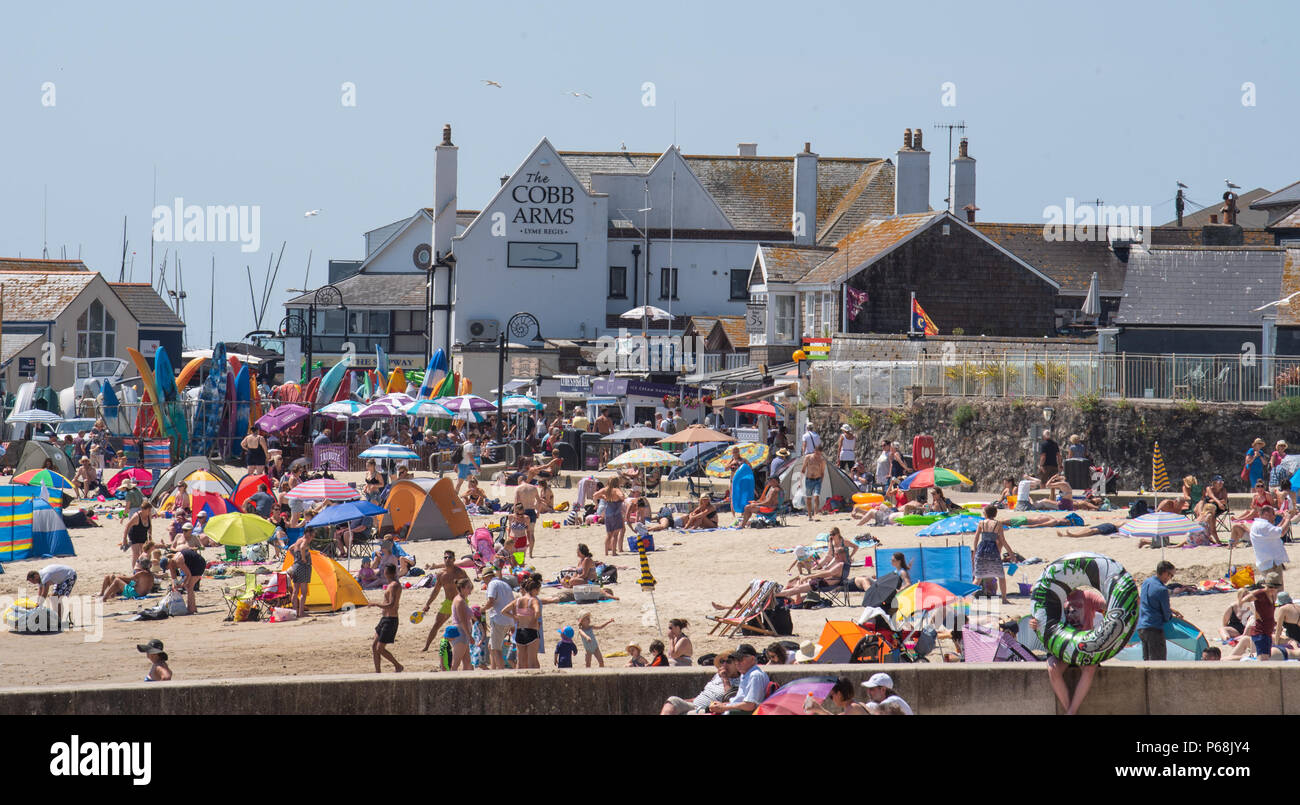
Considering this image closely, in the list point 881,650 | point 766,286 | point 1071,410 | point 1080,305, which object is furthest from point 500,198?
point 881,650

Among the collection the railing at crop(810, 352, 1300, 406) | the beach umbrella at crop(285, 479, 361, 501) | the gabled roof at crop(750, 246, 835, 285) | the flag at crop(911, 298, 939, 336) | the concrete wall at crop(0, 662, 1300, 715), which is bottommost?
the concrete wall at crop(0, 662, 1300, 715)

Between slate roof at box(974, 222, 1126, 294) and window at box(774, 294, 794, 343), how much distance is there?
641cm

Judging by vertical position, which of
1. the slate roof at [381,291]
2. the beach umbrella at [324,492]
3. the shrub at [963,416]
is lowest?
the beach umbrella at [324,492]

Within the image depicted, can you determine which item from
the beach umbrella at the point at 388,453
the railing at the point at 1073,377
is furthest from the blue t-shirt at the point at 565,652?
the railing at the point at 1073,377

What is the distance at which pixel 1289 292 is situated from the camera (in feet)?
102

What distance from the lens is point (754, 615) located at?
1670cm

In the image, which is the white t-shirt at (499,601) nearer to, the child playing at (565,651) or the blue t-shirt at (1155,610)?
the child playing at (565,651)

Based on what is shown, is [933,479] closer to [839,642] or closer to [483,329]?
[839,642]

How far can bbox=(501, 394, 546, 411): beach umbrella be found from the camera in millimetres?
38500

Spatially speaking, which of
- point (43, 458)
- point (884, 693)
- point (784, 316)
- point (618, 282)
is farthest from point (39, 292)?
point (884, 693)

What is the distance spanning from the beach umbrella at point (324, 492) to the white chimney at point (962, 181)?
34.3m

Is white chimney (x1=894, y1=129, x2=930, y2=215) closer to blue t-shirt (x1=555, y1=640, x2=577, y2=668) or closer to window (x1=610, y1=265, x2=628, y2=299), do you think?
window (x1=610, y1=265, x2=628, y2=299)

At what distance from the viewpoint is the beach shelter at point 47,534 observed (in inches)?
974

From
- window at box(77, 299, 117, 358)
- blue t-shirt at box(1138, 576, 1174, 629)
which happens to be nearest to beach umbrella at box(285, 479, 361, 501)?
blue t-shirt at box(1138, 576, 1174, 629)
